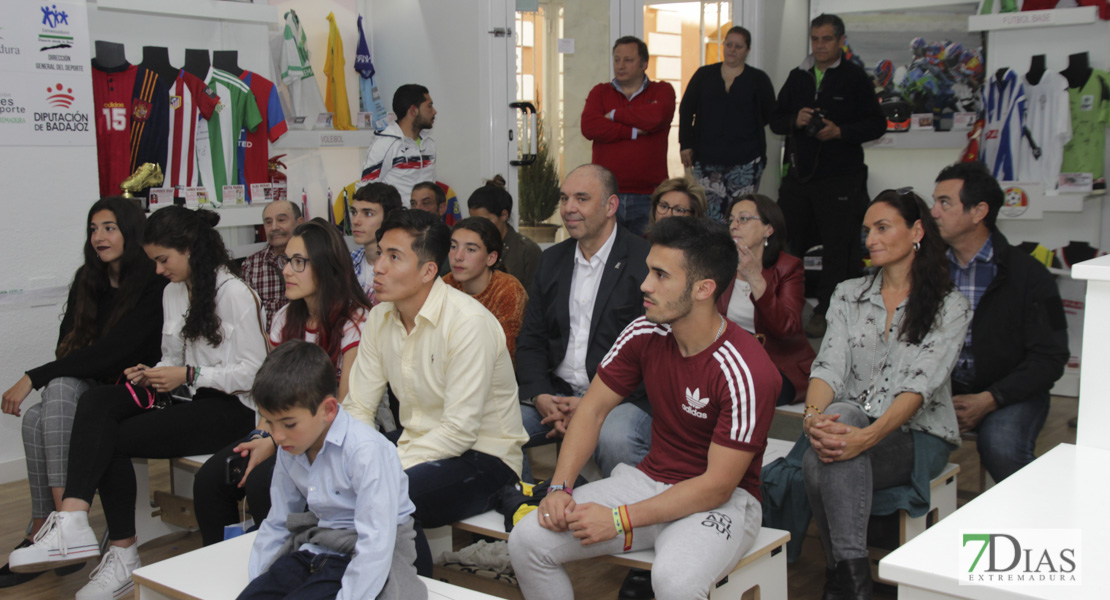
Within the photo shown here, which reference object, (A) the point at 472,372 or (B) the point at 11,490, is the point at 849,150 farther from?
(B) the point at 11,490

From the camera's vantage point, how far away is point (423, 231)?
9.09 ft

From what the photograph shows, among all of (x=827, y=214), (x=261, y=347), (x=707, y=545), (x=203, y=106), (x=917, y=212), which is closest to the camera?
(x=707, y=545)

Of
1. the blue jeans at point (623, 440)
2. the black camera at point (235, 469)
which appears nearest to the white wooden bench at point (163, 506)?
the black camera at point (235, 469)

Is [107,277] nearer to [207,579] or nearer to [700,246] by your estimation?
[207,579]

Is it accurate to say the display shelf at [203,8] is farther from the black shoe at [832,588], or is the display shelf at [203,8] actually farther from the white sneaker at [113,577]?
the black shoe at [832,588]

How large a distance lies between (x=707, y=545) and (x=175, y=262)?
212cm

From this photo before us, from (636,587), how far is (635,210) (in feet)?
9.93

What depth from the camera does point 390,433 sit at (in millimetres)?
3055

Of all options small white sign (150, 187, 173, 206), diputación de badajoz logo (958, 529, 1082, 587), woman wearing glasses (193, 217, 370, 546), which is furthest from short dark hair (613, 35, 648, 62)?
diputación de badajoz logo (958, 529, 1082, 587)

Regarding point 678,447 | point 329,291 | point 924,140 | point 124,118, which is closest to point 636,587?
point 678,447

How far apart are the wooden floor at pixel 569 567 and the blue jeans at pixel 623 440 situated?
355mm

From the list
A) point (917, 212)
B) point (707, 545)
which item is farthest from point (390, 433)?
point (917, 212)

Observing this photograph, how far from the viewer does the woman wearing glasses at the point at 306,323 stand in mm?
2967

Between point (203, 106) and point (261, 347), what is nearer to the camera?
point (261, 347)
